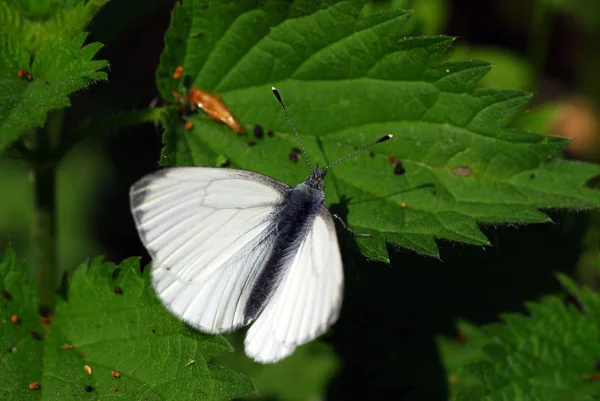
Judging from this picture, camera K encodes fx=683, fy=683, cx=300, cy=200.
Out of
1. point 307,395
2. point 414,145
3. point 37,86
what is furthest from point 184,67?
point 307,395

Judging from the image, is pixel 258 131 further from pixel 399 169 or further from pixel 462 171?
pixel 462 171

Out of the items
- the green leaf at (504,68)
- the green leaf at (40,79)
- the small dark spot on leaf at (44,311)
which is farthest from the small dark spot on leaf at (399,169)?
the green leaf at (504,68)

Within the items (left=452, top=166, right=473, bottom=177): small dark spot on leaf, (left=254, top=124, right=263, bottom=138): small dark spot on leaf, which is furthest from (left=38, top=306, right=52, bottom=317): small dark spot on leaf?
(left=452, top=166, right=473, bottom=177): small dark spot on leaf

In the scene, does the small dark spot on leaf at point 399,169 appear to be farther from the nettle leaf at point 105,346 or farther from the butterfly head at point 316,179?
the nettle leaf at point 105,346

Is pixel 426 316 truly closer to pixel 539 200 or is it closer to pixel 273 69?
pixel 539 200

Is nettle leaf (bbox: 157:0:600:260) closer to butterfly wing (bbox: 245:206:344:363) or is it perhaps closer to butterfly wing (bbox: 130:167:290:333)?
butterfly wing (bbox: 130:167:290:333)

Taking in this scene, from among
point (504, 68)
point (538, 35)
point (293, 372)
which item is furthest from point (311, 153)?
point (538, 35)
